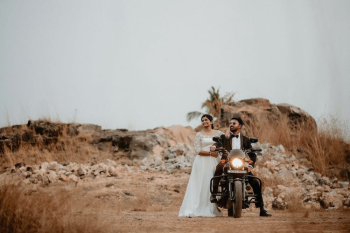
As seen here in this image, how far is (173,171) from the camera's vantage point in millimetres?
18594

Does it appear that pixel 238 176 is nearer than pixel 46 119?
Yes

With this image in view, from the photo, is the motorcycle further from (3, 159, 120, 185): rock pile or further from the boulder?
the boulder

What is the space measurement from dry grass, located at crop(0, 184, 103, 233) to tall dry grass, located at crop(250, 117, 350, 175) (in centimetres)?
1400

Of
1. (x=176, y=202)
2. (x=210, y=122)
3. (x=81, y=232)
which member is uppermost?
(x=210, y=122)

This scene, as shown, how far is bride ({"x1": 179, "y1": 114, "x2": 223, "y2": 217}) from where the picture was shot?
9.76 metres

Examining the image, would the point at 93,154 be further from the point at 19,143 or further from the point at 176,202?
the point at 176,202

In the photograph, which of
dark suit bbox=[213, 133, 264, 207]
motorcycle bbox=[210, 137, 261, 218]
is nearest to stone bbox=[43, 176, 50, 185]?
dark suit bbox=[213, 133, 264, 207]

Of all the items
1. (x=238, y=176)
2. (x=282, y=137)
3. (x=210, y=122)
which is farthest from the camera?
(x=282, y=137)

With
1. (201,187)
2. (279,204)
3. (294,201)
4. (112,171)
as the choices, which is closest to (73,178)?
(112,171)

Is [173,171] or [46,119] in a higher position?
[46,119]

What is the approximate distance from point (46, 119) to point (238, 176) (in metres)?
19.2

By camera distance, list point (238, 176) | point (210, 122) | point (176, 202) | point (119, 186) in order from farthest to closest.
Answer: point (119, 186)
point (176, 202)
point (210, 122)
point (238, 176)

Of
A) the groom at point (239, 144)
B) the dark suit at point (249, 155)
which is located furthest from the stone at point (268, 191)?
the dark suit at point (249, 155)

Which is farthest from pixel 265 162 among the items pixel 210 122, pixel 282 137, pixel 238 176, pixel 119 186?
pixel 238 176
